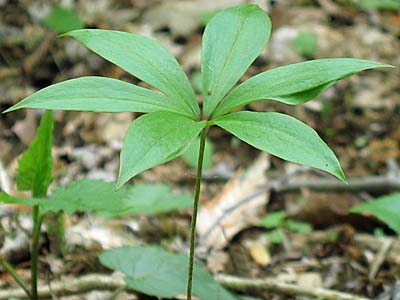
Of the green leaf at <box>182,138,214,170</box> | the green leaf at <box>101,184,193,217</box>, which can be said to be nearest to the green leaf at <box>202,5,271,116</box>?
the green leaf at <box>101,184,193,217</box>

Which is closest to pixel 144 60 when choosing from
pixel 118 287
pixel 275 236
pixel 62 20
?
pixel 118 287

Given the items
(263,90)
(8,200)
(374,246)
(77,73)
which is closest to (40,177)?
(8,200)

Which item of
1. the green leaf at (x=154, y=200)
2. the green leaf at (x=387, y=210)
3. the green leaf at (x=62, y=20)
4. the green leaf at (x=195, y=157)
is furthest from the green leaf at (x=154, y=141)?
the green leaf at (x=62, y=20)

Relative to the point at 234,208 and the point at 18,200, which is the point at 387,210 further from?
the point at 18,200

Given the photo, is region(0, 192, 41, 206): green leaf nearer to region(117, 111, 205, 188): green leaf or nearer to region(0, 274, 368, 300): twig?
region(0, 274, 368, 300): twig

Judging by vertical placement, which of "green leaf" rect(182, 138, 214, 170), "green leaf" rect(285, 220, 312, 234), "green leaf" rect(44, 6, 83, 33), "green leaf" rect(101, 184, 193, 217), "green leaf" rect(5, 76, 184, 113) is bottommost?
"green leaf" rect(285, 220, 312, 234)

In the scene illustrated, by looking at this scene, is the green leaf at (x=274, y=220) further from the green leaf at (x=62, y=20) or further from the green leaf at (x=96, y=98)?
the green leaf at (x=62, y=20)
